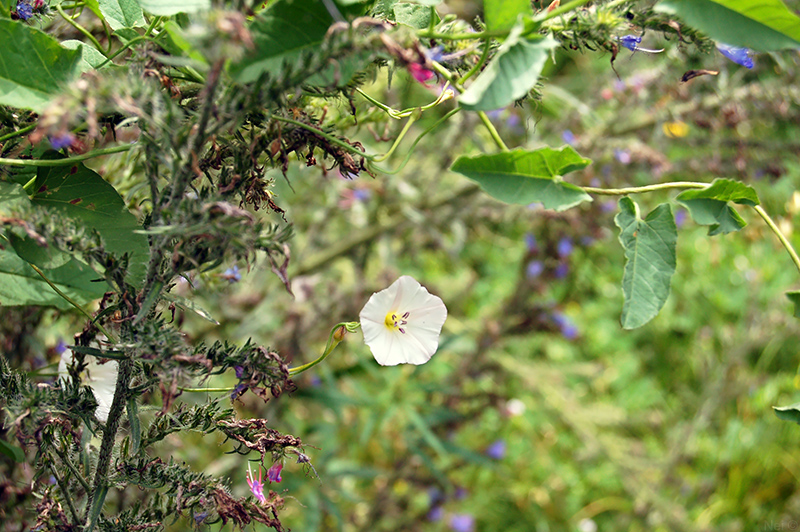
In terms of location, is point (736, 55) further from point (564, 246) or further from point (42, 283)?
point (564, 246)

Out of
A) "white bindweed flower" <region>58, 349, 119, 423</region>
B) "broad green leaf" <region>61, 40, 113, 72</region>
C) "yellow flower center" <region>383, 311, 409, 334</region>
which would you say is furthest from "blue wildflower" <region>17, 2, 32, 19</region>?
"yellow flower center" <region>383, 311, 409, 334</region>

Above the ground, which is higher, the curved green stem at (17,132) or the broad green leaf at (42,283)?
the curved green stem at (17,132)

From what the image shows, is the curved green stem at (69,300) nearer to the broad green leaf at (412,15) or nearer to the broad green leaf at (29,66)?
the broad green leaf at (29,66)

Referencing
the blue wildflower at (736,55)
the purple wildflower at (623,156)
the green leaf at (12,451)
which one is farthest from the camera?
the purple wildflower at (623,156)

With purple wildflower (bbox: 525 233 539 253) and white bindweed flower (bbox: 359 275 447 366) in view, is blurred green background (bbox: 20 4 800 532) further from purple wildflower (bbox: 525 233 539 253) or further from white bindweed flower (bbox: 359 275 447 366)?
white bindweed flower (bbox: 359 275 447 366)

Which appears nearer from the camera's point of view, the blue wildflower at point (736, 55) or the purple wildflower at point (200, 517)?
the purple wildflower at point (200, 517)

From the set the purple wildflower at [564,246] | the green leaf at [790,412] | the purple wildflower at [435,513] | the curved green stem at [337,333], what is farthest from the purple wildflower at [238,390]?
the purple wildflower at [435,513]
